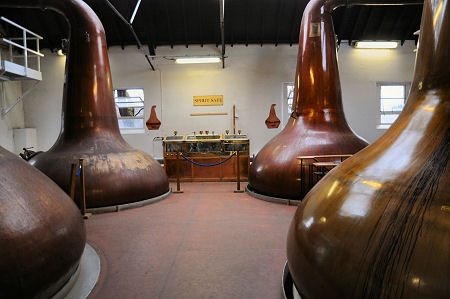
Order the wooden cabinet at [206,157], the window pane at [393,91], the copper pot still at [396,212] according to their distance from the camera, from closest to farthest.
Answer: the copper pot still at [396,212] < the wooden cabinet at [206,157] < the window pane at [393,91]

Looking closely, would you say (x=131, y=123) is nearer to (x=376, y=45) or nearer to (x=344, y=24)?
(x=344, y=24)

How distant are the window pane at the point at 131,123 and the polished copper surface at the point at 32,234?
8.62 meters

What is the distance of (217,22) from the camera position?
9.41 meters

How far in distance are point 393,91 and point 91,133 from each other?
10242mm

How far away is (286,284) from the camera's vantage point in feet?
7.23

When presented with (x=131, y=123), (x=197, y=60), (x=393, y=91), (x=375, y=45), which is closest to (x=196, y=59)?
(x=197, y=60)

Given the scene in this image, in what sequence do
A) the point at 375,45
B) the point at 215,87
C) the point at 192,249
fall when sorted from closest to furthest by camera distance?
1. the point at 192,249
2. the point at 375,45
3. the point at 215,87

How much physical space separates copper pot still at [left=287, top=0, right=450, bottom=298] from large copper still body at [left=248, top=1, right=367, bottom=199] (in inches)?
111

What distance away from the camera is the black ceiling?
9000 millimetres

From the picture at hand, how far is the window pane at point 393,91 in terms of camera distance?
414 inches

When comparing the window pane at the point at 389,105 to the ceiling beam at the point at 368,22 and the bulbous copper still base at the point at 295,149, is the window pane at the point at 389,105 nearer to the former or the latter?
the ceiling beam at the point at 368,22

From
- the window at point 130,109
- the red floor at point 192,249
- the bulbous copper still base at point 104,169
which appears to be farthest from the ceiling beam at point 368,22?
the bulbous copper still base at point 104,169

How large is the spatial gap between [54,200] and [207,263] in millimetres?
1344

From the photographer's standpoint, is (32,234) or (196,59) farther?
(196,59)
